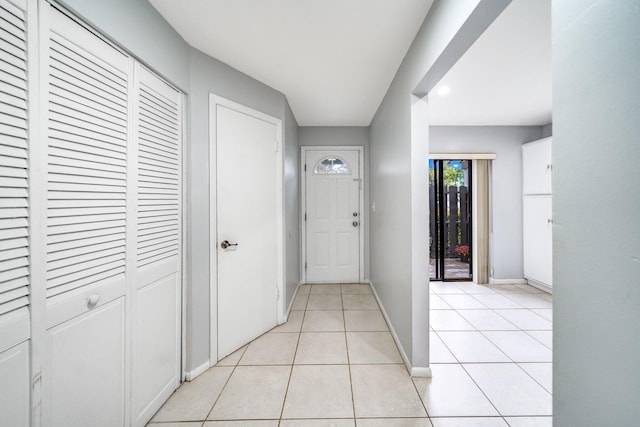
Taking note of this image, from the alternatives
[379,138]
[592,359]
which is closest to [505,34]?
[379,138]

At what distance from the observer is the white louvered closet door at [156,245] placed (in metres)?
1.38

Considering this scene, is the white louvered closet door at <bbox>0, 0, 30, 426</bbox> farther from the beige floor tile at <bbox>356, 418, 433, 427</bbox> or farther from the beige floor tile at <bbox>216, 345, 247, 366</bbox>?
the beige floor tile at <bbox>356, 418, 433, 427</bbox>

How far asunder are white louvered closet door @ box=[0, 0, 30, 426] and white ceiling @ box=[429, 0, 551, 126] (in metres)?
2.39

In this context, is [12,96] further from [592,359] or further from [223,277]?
[592,359]

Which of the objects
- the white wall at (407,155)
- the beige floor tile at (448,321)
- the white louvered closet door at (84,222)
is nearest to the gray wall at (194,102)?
the white louvered closet door at (84,222)

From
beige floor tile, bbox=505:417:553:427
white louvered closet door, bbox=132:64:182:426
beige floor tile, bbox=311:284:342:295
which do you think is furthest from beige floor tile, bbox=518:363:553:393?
white louvered closet door, bbox=132:64:182:426

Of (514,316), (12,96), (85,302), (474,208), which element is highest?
(12,96)

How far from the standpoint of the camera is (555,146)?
2.17ft

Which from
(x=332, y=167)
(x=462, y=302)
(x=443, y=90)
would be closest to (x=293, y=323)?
(x=462, y=302)

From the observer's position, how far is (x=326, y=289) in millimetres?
3607

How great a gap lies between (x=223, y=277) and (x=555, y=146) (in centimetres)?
208

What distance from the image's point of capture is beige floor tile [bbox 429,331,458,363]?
1.96 meters

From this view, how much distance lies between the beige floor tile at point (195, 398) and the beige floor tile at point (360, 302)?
1562 mm

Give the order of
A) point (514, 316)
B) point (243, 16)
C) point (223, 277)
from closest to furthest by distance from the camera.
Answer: point (243, 16), point (223, 277), point (514, 316)
